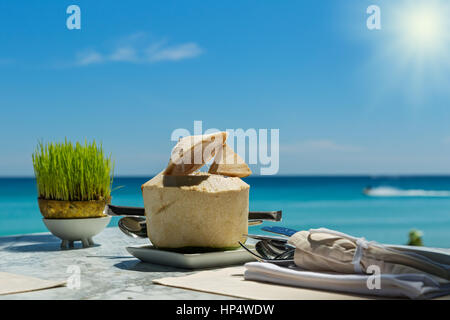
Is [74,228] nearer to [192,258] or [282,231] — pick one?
[192,258]

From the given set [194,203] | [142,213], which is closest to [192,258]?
[194,203]

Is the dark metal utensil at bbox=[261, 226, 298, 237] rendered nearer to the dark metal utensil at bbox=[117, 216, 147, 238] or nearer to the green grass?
the dark metal utensil at bbox=[117, 216, 147, 238]

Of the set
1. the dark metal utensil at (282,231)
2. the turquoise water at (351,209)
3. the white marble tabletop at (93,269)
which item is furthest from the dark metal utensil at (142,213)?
the turquoise water at (351,209)

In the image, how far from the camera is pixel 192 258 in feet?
5.74

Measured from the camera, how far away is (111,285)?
4.99 feet

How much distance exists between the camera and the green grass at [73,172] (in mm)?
2619

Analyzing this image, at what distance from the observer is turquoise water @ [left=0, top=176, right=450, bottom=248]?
16438mm

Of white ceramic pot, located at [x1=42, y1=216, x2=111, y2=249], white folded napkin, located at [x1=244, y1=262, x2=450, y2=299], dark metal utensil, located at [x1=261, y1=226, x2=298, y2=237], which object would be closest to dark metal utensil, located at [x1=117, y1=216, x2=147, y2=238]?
white ceramic pot, located at [x1=42, y1=216, x2=111, y2=249]

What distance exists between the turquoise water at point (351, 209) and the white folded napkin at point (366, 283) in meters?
8.34

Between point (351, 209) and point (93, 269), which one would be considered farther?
point (351, 209)

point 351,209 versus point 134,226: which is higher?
point 134,226

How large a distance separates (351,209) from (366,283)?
22.5m

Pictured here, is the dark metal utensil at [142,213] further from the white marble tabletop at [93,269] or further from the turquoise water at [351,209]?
the turquoise water at [351,209]

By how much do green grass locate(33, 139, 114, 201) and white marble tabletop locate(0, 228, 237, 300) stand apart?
0.29 m
